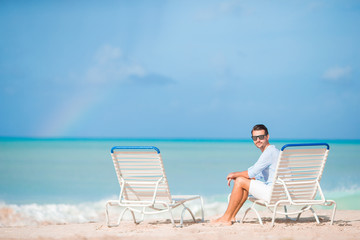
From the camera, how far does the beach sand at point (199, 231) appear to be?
4988 mm

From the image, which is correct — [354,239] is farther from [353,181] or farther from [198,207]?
[353,181]

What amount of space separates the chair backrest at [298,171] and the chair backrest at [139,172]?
1.19 m

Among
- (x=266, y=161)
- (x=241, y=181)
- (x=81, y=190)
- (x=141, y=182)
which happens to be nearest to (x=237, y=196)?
(x=241, y=181)

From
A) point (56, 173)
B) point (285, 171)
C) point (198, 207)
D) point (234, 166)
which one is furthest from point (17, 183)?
point (285, 171)

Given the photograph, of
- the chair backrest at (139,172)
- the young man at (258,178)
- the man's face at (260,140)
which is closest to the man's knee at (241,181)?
the young man at (258,178)

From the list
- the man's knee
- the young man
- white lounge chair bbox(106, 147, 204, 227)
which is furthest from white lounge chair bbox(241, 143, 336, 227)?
white lounge chair bbox(106, 147, 204, 227)

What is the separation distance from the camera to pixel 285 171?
5504 millimetres

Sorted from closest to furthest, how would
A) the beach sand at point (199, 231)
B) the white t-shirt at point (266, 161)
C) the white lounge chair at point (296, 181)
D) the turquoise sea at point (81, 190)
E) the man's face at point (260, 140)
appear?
the beach sand at point (199, 231)
the white lounge chair at point (296, 181)
the white t-shirt at point (266, 161)
the man's face at point (260, 140)
the turquoise sea at point (81, 190)

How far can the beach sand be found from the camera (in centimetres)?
499

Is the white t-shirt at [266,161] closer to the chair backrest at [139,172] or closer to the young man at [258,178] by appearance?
the young man at [258,178]

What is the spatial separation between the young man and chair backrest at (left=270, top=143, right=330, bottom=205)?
142mm

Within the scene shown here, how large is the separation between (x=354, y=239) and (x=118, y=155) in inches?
101

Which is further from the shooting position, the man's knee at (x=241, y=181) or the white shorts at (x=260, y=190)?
the man's knee at (x=241, y=181)

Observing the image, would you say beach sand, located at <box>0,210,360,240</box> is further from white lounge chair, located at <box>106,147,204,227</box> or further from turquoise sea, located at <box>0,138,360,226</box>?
turquoise sea, located at <box>0,138,360,226</box>
